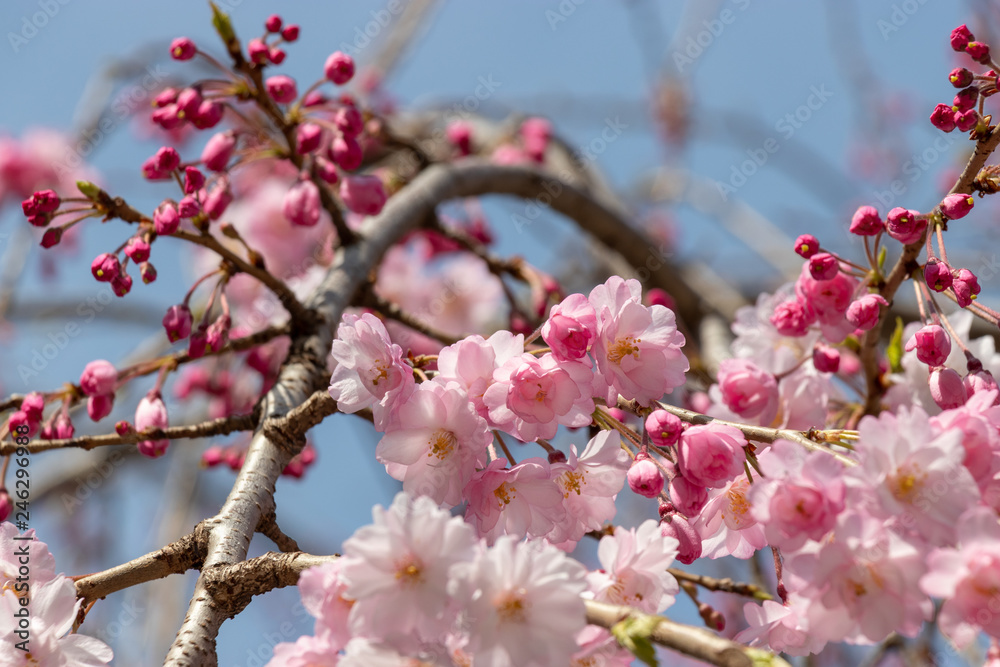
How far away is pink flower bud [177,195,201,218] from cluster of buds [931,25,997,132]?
1.43 meters

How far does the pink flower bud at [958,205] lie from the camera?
1.29 metres

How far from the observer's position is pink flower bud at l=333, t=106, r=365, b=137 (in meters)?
1.99

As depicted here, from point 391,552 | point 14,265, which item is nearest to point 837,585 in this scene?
point 391,552

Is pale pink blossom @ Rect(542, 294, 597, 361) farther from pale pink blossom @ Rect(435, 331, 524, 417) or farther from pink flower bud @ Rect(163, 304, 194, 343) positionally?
pink flower bud @ Rect(163, 304, 194, 343)

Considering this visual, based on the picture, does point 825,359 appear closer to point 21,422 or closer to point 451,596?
point 451,596

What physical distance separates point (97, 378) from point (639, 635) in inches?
53.4

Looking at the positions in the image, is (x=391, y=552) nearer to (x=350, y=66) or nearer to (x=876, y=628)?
(x=876, y=628)

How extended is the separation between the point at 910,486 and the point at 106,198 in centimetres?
153

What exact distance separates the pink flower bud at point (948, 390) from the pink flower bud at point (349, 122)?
57.3 inches

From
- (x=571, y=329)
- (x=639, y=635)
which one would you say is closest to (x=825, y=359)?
(x=571, y=329)

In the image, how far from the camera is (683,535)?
4.10ft

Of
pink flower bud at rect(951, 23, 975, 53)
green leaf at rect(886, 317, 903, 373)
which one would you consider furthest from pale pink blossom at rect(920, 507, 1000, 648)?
green leaf at rect(886, 317, 903, 373)

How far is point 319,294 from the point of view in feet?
6.62

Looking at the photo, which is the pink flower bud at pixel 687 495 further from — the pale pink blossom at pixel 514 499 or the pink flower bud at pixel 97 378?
the pink flower bud at pixel 97 378
